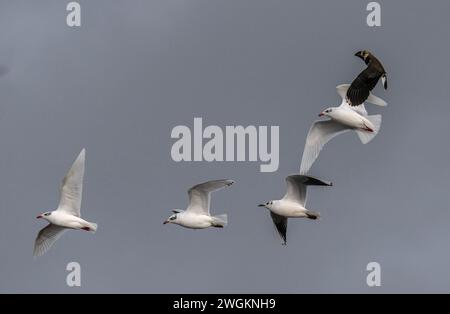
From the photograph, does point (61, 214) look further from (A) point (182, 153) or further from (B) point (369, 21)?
(B) point (369, 21)

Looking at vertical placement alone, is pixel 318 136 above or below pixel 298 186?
above

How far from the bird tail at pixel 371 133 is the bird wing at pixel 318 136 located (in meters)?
0.49

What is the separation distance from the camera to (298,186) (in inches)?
869

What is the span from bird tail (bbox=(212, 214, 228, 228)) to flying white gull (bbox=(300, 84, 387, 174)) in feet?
4.38

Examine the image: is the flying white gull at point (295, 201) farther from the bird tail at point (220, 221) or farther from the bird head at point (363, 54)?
the bird head at point (363, 54)

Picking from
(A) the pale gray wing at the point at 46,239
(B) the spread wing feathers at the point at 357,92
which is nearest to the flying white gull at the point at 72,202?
(A) the pale gray wing at the point at 46,239

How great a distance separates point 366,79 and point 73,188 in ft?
14.9

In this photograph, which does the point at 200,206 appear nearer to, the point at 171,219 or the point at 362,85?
the point at 171,219

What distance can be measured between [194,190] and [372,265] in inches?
149

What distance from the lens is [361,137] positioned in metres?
22.2

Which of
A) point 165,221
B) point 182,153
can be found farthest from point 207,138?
point 165,221

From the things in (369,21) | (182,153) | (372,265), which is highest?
(369,21)

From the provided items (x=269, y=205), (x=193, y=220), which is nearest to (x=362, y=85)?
(x=269, y=205)

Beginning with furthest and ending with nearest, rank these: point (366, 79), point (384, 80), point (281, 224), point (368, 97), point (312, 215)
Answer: point (281, 224)
point (368, 97)
point (366, 79)
point (312, 215)
point (384, 80)
